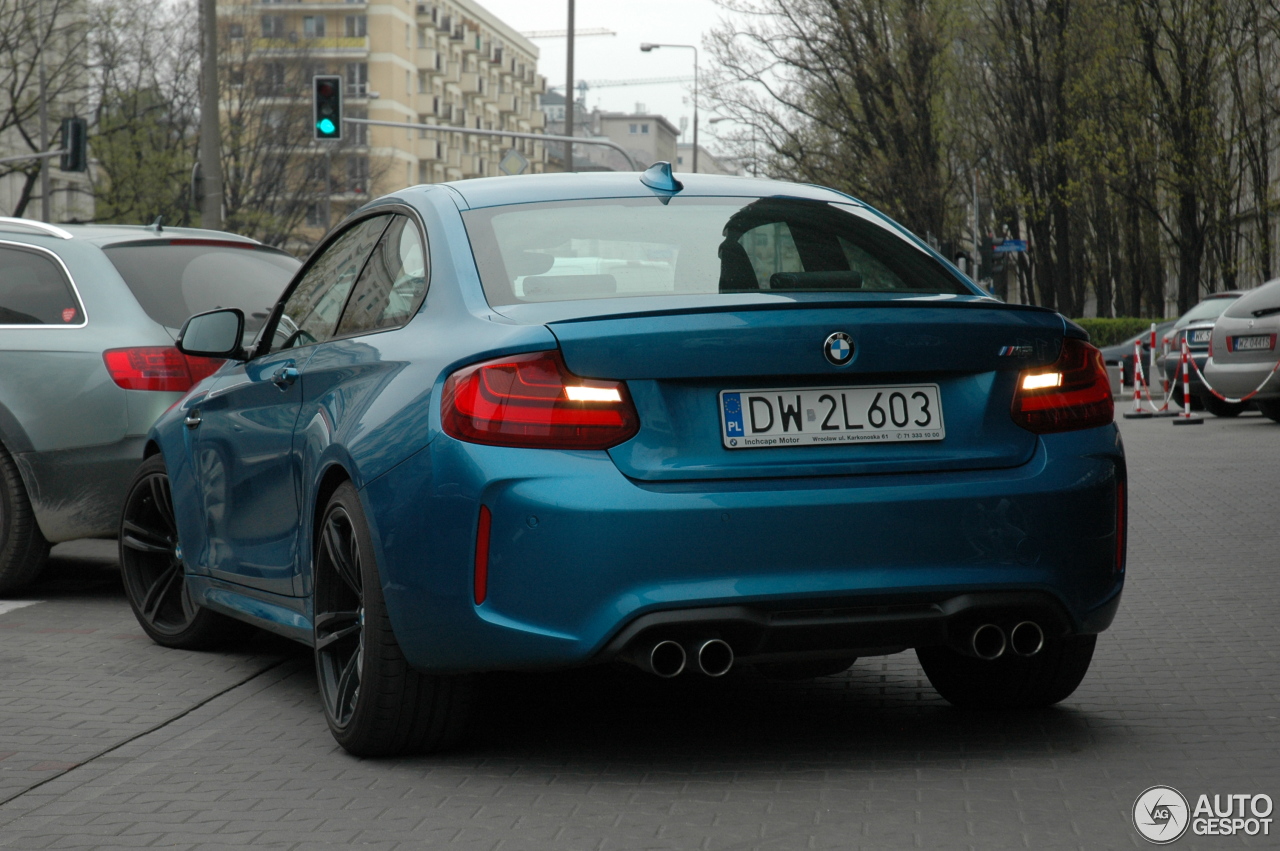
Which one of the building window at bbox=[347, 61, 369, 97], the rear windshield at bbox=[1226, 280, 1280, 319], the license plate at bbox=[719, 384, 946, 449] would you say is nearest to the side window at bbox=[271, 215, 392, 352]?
the license plate at bbox=[719, 384, 946, 449]

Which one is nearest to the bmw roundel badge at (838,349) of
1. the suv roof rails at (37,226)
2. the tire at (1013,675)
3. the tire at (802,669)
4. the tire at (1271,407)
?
the tire at (802,669)

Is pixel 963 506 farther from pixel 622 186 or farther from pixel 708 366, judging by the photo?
pixel 622 186

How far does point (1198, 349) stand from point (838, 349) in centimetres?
2145

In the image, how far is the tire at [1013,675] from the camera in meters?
4.97

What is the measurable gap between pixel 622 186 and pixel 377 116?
110265 mm

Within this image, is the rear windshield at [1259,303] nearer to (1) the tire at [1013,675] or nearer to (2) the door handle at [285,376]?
(1) the tire at [1013,675]

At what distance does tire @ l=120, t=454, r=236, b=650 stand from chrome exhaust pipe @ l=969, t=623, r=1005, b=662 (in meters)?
3.25

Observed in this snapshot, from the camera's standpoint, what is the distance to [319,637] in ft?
16.1

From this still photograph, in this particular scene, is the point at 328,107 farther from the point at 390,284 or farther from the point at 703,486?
the point at 703,486

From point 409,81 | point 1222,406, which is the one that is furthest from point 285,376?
point 409,81

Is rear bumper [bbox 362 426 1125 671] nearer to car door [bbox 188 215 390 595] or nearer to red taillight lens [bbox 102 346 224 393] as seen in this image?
car door [bbox 188 215 390 595]

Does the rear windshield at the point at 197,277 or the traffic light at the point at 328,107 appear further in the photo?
the traffic light at the point at 328,107

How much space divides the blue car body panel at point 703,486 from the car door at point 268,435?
73 cm

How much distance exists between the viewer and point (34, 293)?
8.00 metres
